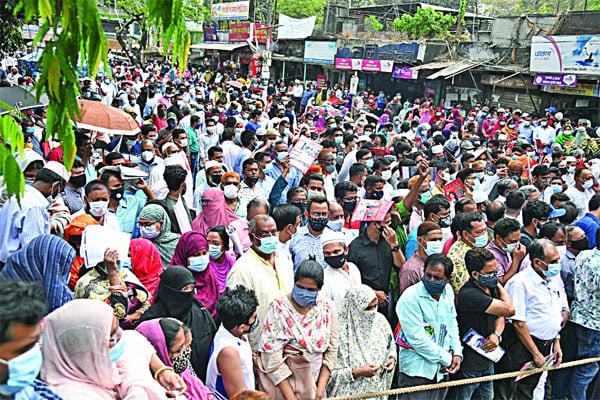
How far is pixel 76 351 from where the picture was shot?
2.22 meters

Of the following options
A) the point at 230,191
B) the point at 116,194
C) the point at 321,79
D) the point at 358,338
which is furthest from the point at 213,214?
the point at 321,79

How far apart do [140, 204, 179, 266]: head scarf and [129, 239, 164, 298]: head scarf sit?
0.55 m

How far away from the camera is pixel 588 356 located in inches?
180

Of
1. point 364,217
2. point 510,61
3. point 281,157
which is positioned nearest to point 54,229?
point 364,217

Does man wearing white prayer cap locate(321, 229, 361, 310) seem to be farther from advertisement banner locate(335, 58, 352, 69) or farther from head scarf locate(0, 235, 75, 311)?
advertisement banner locate(335, 58, 352, 69)

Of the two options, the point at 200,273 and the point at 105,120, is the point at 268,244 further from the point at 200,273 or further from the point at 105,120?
the point at 105,120

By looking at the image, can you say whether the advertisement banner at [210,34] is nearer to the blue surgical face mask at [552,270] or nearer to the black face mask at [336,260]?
the black face mask at [336,260]

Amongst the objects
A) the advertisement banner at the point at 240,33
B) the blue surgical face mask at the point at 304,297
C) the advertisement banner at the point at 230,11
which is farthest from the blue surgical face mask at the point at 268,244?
the advertisement banner at the point at 230,11

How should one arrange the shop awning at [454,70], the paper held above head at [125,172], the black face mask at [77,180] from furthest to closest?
the shop awning at [454,70], the black face mask at [77,180], the paper held above head at [125,172]

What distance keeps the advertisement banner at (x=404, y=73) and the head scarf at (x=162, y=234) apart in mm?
18794

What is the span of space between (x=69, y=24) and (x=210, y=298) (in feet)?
8.39

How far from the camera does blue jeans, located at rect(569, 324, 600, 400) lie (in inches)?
178

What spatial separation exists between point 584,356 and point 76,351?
4.13 meters

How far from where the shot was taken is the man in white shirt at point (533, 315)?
4117mm
